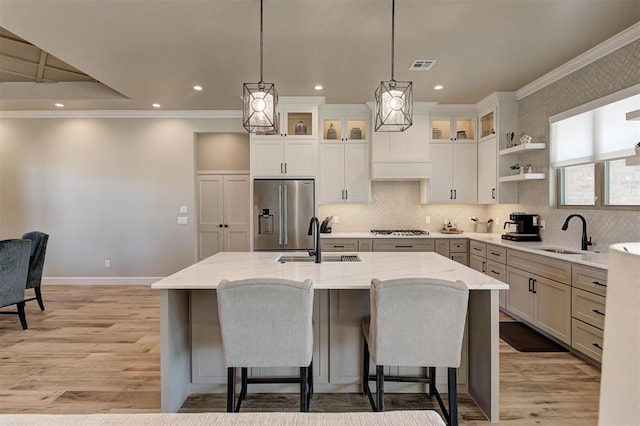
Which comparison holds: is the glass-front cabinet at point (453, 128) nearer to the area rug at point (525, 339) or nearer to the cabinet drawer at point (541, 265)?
the cabinet drawer at point (541, 265)

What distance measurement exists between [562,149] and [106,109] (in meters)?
6.35

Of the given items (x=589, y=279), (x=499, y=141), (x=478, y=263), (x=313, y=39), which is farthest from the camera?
(x=499, y=141)

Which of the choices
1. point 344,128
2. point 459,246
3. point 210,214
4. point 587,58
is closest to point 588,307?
point 459,246

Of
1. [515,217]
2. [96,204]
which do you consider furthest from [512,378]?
[96,204]

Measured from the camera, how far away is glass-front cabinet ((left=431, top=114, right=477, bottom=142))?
17.3 feet

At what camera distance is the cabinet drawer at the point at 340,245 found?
4918 millimetres

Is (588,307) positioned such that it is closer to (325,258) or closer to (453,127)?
(325,258)

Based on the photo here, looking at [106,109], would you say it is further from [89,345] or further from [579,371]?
[579,371]

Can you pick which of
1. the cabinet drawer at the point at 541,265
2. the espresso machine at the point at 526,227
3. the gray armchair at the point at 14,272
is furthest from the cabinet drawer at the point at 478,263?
the gray armchair at the point at 14,272

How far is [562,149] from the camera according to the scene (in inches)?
155

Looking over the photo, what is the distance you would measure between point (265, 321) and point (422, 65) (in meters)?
3.13

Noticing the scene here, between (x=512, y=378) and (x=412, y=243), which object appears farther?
(x=412, y=243)

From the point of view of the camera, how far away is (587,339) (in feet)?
9.39

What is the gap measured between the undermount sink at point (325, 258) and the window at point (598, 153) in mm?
2424
